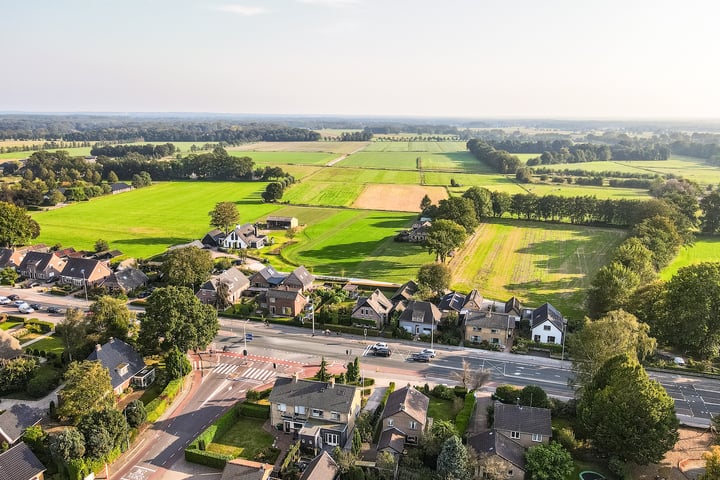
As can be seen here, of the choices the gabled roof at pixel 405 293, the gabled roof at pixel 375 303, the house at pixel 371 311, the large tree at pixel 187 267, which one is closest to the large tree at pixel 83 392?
the large tree at pixel 187 267

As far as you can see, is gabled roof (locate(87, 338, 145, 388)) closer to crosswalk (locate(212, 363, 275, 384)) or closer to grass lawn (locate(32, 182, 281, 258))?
crosswalk (locate(212, 363, 275, 384))

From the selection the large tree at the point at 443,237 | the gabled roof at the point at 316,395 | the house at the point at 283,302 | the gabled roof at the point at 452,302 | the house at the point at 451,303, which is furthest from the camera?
the large tree at the point at 443,237

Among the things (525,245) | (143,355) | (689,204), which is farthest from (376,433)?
(689,204)

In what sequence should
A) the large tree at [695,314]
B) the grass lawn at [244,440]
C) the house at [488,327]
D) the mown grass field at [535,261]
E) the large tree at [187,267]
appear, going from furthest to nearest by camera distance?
the mown grass field at [535,261] → the large tree at [187,267] → the house at [488,327] → the large tree at [695,314] → the grass lawn at [244,440]

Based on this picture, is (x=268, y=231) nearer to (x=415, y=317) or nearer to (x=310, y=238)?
(x=310, y=238)

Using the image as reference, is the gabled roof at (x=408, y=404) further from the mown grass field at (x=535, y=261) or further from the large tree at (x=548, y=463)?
the mown grass field at (x=535, y=261)
